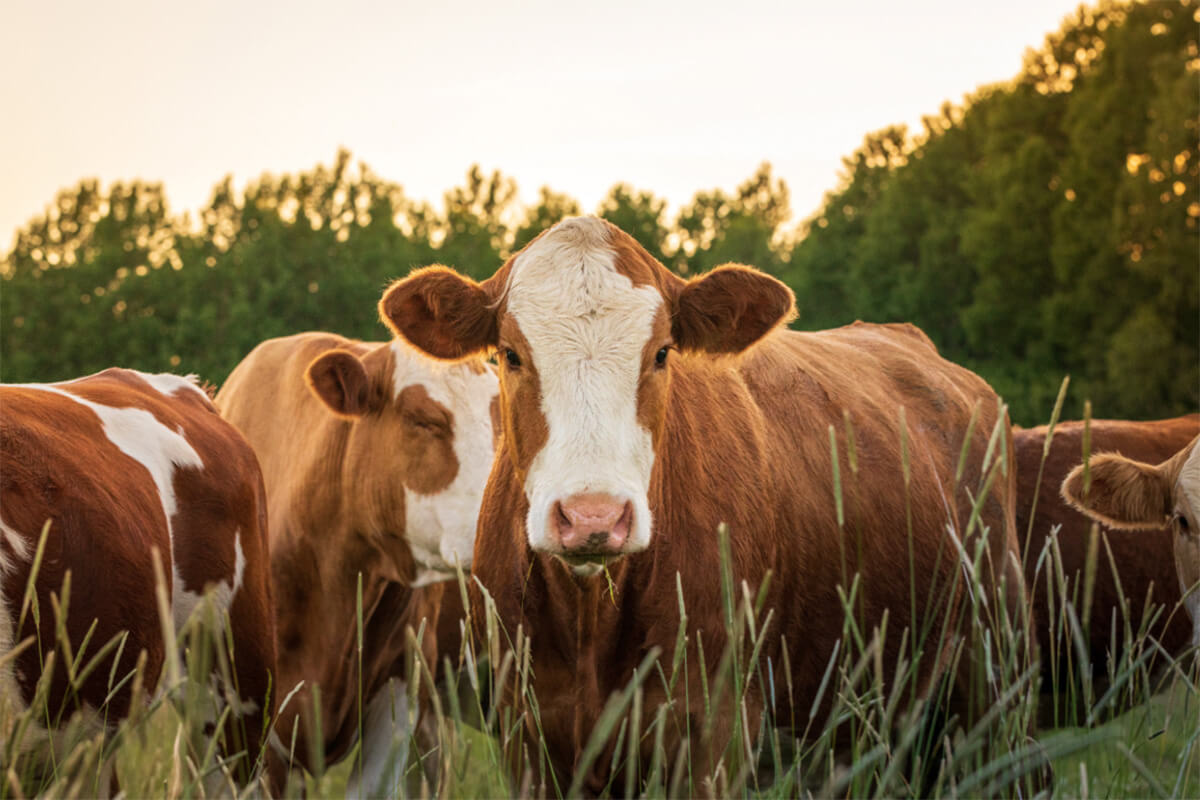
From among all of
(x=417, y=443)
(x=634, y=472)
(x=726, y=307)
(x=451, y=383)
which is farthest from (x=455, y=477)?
(x=634, y=472)

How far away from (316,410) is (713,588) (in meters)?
3.55

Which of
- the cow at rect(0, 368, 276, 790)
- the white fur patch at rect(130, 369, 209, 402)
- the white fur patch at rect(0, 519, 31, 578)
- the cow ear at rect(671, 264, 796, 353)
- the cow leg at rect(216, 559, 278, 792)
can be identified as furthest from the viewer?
the white fur patch at rect(130, 369, 209, 402)

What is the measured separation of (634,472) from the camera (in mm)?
3145

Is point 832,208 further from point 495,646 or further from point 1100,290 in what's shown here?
point 495,646

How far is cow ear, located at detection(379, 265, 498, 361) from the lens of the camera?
12.5ft

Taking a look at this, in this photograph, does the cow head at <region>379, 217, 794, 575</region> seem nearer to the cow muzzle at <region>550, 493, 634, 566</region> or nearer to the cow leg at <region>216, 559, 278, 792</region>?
the cow muzzle at <region>550, 493, 634, 566</region>

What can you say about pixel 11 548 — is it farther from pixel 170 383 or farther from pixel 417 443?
pixel 417 443

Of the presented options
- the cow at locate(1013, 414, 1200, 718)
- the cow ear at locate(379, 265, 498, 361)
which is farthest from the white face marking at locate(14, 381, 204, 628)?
the cow at locate(1013, 414, 1200, 718)

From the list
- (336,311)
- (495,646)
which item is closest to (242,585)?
(495,646)

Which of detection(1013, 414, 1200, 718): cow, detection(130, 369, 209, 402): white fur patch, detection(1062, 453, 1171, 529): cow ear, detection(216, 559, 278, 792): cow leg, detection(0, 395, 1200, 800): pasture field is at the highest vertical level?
detection(130, 369, 209, 402): white fur patch

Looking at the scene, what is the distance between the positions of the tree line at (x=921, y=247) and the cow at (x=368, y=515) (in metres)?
19.9

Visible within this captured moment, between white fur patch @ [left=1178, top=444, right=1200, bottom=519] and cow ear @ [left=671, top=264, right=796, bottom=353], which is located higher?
cow ear @ [left=671, top=264, right=796, bottom=353]

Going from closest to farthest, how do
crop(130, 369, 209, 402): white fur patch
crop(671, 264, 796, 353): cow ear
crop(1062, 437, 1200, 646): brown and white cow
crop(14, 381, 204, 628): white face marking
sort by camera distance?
1. crop(671, 264, 796, 353): cow ear
2. crop(1062, 437, 1200, 646): brown and white cow
3. crop(14, 381, 204, 628): white face marking
4. crop(130, 369, 209, 402): white fur patch

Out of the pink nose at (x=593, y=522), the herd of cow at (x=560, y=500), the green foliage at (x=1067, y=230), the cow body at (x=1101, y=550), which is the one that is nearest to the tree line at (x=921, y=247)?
the green foliage at (x=1067, y=230)
